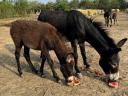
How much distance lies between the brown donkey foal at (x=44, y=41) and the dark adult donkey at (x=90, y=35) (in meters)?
0.69

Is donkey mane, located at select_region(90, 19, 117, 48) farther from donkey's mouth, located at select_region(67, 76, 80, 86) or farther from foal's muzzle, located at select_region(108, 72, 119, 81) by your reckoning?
donkey's mouth, located at select_region(67, 76, 80, 86)

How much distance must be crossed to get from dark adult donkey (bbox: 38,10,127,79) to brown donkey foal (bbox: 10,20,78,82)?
69cm

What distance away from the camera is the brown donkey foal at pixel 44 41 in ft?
23.1

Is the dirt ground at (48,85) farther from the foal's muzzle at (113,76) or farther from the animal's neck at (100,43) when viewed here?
the animal's neck at (100,43)

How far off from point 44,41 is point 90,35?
122cm

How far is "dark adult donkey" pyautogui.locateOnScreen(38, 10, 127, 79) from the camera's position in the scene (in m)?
6.85

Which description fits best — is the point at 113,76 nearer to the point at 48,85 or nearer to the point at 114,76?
the point at 114,76

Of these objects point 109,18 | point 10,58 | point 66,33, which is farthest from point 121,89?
point 109,18

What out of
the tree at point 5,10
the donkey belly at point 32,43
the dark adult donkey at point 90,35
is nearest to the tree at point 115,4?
the tree at point 5,10

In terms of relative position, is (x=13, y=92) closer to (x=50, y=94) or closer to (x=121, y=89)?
(x=50, y=94)

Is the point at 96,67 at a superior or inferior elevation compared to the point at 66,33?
inferior

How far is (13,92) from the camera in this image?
6.97 meters

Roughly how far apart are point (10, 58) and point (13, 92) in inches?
150

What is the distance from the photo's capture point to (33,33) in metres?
7.95
